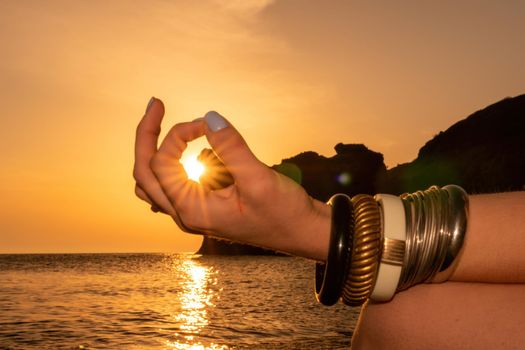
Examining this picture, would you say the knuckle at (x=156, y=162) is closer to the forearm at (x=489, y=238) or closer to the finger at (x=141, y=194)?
the finger at (x=141, y=194)

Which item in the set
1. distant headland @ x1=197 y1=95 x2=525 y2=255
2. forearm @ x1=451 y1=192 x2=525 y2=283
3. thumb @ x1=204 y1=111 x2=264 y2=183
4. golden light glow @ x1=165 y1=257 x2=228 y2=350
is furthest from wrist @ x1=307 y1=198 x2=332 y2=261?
distant headland @ x1=197 y1=95 x2=525 y2=255

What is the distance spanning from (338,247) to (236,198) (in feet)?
1.14

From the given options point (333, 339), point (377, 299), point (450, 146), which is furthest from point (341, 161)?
point (377, 299)

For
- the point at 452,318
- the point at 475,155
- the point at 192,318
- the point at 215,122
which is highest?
the point at 475,155

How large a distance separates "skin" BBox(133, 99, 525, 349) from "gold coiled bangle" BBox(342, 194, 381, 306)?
9cm

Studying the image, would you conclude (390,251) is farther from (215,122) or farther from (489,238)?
(215,122)

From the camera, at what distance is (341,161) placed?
146m

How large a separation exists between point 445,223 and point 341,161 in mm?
146558

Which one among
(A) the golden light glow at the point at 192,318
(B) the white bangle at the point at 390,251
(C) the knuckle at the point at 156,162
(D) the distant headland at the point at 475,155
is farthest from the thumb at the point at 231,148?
(D) the distant headland at the point at 475,155

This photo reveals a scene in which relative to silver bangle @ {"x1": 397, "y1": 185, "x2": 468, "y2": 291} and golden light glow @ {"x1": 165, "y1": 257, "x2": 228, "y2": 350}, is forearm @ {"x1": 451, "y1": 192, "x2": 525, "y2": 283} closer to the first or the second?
silver bangle @ {"x1": 397, "y1": 185, "x2": 468, "y2": 291}

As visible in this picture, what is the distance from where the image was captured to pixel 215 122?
1369mm

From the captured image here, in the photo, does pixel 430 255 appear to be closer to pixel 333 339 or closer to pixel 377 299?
pixel 377 299

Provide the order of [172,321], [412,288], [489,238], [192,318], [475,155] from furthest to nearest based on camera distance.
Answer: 1. [475,155]
2. [192,318]
3. [172,321]
4. [412,288]
5. [489,238]

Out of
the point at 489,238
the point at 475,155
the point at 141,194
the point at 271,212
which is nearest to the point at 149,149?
the point at 141,194
